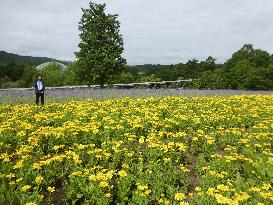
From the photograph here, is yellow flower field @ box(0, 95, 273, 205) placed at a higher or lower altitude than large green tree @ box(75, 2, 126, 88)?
lower

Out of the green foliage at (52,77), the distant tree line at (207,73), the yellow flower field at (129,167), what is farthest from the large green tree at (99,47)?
the green foliage at (52,77)

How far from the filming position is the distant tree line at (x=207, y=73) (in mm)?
38938

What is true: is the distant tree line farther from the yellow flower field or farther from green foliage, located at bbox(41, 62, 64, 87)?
the yellow flower field

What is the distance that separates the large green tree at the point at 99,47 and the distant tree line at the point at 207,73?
786 millimetres

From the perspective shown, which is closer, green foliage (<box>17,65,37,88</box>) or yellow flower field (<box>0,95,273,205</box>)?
yellow flower field (<box>0,95,273,205</box>)

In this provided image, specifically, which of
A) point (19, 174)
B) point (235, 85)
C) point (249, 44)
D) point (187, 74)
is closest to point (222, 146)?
point (19, 174)

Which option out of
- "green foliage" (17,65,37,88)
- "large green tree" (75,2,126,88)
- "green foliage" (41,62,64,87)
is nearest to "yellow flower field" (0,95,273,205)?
"large green tree" (75,2,126,88)

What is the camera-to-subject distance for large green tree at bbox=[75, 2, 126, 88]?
104 feet

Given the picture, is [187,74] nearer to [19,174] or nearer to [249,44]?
[249,44]

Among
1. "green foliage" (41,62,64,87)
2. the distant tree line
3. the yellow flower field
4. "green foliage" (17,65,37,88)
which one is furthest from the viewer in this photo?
"green foliage" (41,62,64,87)

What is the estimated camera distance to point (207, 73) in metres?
39.8

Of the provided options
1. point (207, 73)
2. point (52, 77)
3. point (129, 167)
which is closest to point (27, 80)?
point (52, 77)

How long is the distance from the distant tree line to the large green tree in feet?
2.58

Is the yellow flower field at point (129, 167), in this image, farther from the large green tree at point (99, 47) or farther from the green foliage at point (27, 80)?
the green foliage at point (27, 80)
